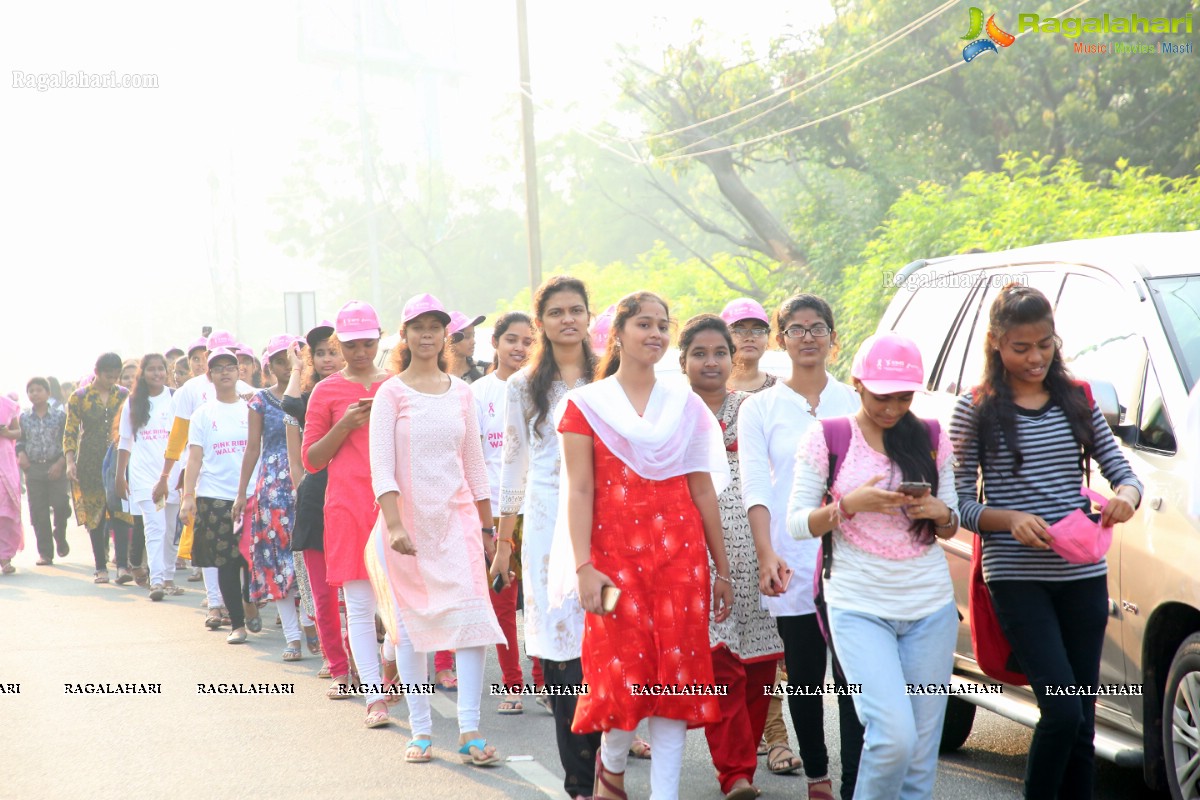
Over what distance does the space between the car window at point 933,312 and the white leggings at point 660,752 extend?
251 cm

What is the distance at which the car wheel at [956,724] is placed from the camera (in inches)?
255

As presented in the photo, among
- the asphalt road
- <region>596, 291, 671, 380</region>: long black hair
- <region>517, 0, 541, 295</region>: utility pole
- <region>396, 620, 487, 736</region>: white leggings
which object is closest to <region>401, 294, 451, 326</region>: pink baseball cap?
<region>396, 620, 487, 736</region>: white leggings

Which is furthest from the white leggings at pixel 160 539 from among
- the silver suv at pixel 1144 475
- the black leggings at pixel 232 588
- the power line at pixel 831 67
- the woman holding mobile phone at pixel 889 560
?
the power line at pixel 831 67

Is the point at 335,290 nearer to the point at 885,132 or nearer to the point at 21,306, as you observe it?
the point at 21,306

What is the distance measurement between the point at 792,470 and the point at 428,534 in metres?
1.96

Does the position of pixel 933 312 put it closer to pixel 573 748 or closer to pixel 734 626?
pixel 734 626

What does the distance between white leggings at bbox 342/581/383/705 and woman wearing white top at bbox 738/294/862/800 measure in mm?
2536

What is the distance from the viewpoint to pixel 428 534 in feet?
22.4

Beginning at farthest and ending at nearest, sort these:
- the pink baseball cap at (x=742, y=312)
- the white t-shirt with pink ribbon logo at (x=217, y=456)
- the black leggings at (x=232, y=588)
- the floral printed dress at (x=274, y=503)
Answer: the white t-shirt with pink ribbon logo at (x=217, y=456) < the black leggings at (x=232, y=588) < the floral printed dress at (x=274, y=503) < the pink baseball cap at (x=742, y=312)

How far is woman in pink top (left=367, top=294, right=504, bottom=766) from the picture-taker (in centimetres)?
670

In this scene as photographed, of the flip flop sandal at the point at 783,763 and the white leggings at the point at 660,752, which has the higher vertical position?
the white leggings at the point at 660,752

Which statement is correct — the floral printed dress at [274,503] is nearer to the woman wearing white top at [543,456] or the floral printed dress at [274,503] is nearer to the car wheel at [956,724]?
the woman wearing white top at [543,456]

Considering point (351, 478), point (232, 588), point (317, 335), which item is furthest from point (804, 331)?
point (232, 588)

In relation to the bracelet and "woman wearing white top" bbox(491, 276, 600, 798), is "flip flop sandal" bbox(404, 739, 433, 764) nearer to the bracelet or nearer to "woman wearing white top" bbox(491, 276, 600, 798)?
"woman wearing white top" bbox(491, 276, 600, 798)
